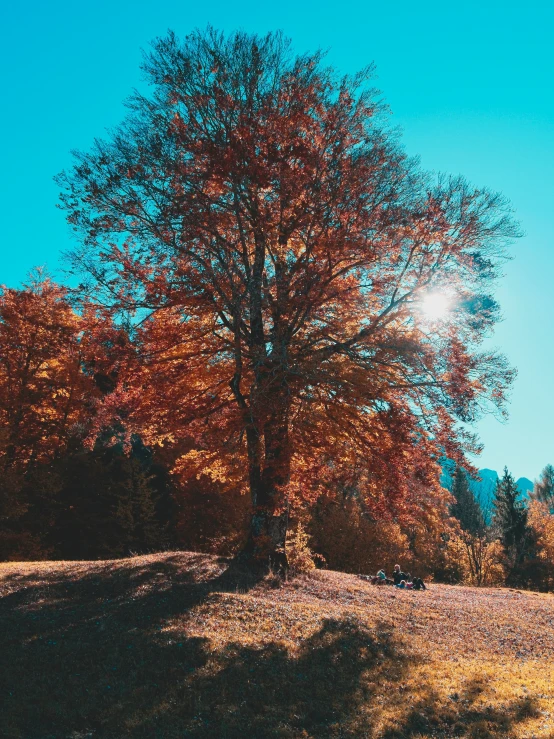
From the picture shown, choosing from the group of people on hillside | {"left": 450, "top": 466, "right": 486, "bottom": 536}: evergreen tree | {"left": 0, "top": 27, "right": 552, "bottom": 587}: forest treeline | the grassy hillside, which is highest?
{"left": 0, "top": 27, "right": 552, "bottom": 587}: forest treeline

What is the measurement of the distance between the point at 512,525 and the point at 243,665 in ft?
175

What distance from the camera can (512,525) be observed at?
53.6 m

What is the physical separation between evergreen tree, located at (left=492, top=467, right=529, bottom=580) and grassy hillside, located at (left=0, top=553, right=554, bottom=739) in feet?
148

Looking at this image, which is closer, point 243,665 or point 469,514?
point 243,665

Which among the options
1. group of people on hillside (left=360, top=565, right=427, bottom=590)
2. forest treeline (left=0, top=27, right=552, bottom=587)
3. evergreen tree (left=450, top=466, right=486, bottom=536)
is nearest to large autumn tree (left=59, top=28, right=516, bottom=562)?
forest treeline (left=0, top=27, right=552, bottom=587)

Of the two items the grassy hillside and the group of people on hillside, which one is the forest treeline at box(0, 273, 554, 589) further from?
the grassy hillside

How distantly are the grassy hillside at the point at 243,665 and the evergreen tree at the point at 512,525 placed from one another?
1778 inches

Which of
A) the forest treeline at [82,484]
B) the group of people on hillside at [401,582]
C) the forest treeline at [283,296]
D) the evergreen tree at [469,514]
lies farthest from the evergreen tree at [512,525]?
the forest treeline at [283,296]

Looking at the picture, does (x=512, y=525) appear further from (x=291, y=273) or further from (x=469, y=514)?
(x=291, y=273)

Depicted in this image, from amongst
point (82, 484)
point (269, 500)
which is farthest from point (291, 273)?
point (82, 484)

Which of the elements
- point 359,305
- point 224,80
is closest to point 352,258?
point 359,305

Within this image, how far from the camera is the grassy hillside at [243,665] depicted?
6703mm

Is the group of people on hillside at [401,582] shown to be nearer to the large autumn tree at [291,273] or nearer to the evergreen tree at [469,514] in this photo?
the large autumn tree at [291,273]

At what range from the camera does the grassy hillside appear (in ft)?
22.0
